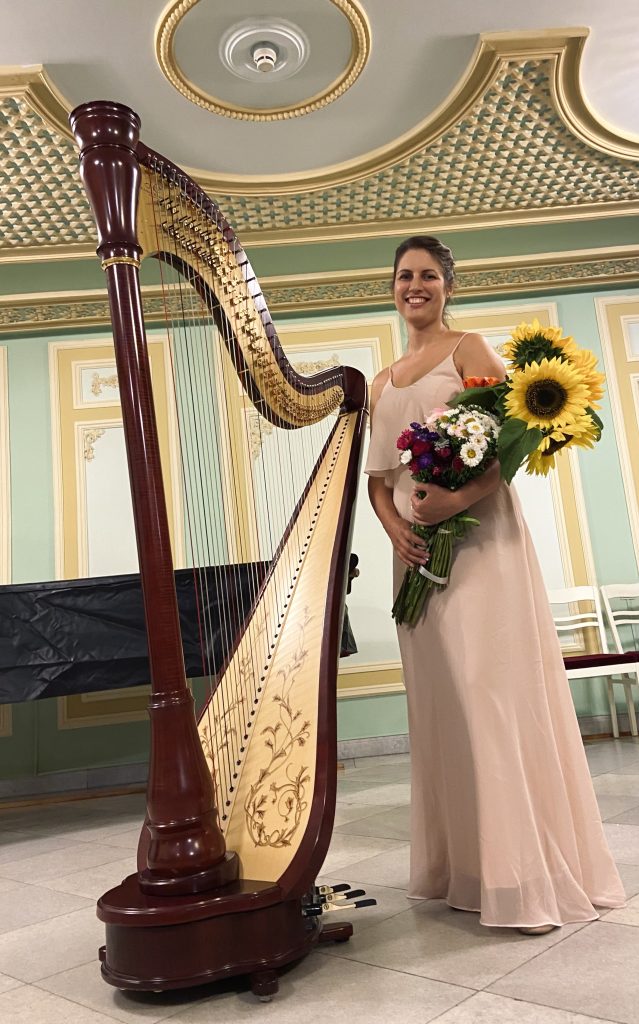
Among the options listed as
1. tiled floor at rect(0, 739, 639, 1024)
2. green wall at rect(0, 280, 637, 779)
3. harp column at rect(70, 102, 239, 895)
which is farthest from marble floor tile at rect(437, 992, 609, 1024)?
green wall at rect(0, 280, 637, 779)

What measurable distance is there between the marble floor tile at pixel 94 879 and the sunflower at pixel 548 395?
71.8 inches

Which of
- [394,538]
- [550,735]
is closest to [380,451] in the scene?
[394,538]

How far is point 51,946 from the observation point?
6.20 ft

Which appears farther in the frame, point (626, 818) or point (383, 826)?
point (383, 826)

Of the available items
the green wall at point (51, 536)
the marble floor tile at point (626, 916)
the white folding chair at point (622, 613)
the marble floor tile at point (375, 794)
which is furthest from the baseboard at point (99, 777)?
the marble floor tile at point (626, 916)

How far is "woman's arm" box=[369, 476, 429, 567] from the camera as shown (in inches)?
75.2

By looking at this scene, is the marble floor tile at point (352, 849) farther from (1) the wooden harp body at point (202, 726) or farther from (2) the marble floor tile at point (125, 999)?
(2) the marble floor tile at point (125, 999)

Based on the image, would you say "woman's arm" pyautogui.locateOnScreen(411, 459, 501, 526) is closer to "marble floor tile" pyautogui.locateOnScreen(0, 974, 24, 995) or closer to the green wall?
"marble floor tile" pyautogui.locateOnScreen(0, 974, 24, 995)

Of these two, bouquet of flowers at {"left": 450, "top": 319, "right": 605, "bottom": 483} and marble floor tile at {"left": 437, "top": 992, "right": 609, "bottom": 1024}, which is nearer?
marble floor tile at {"left": 437, "top": 992, "right": 609, "bottom": 1024}

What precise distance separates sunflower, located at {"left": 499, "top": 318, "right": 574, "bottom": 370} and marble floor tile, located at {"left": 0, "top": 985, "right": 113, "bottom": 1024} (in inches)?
58.8

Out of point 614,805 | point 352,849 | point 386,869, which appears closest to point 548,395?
point 386,869

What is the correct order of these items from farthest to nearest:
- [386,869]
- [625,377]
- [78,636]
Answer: [625,377], [78,636], [386,869]

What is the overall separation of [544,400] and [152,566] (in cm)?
89

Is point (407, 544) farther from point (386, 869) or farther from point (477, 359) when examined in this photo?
point (386, 869)
